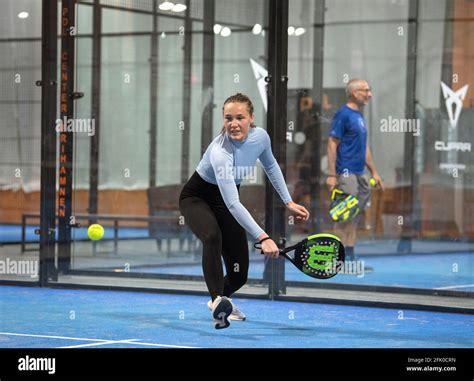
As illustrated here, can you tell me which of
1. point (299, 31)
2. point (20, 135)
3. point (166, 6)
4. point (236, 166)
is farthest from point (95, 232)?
point (236, 166)

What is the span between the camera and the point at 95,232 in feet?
37.7

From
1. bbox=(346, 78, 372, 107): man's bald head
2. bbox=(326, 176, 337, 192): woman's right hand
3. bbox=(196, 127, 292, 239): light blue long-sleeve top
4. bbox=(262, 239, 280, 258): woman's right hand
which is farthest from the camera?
bbox=(346, 78, 372, 107): man's bald head

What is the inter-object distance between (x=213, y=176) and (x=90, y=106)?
3.46 m

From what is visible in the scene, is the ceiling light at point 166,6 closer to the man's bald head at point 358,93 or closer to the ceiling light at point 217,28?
the ceiling light at point 217,28

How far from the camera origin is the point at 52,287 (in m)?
11.0

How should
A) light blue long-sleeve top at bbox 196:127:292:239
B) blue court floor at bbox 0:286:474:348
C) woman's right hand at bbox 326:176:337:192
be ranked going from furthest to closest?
woman's right hand at bbox 326:176:337:192 < blue court floor at bbox 0:286:474:348 < light blue long-sleeve top at bbox 196:127:292:239

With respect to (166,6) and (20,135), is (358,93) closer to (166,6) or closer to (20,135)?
(166,6)

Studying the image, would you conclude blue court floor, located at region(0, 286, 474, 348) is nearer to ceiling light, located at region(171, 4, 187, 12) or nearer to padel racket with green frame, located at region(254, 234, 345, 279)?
padel racket with green frame, located at region(254, 234, 345, 279)

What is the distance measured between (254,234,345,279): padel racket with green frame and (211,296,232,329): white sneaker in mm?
562

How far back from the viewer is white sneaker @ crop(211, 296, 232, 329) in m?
7.84

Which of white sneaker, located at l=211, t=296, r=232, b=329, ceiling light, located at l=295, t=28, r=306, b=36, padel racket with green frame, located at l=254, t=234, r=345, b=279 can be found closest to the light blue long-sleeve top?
padel racket with green frame, located at l=254, t=234, r=345, b=279
